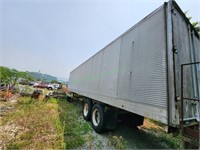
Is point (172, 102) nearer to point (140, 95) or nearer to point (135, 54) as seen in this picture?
point (140, 95)

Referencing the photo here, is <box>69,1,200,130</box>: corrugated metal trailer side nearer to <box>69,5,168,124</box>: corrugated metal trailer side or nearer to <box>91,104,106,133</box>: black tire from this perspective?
<box>69,5,168,124</box>: corrugated metal trailer side

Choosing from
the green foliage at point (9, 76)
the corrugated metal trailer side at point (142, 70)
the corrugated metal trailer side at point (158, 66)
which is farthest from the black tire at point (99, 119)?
the green foliage at point (9, 76)

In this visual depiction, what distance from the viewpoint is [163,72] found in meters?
2.20

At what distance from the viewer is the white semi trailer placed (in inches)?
81.5

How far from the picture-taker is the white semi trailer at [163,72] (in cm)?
207

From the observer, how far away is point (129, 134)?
4.58 m

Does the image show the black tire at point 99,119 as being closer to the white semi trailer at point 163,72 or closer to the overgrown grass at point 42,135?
the overgrown grass at point 42,135

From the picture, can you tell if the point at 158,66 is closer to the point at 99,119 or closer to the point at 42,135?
the point at 99,119

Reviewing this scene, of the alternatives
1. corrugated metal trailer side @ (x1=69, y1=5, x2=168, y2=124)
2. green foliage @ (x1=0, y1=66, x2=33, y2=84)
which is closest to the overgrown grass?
corrugated metal trailer side @ (x1=69, y1=5, x2=168, y2=124)

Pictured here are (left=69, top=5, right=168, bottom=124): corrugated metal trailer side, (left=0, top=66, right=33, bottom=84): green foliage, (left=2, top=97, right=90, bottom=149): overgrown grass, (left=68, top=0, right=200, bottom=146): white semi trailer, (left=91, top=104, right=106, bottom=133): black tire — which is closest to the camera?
(left=68, top=0, right=200, bottom=146): white semi trailer

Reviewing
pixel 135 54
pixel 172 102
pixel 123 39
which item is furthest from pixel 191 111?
pixel 123 39

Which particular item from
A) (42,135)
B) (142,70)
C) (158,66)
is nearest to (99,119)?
(42,135)

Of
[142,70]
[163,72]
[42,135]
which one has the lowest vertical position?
[42,135]

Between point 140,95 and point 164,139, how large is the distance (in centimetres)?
285
